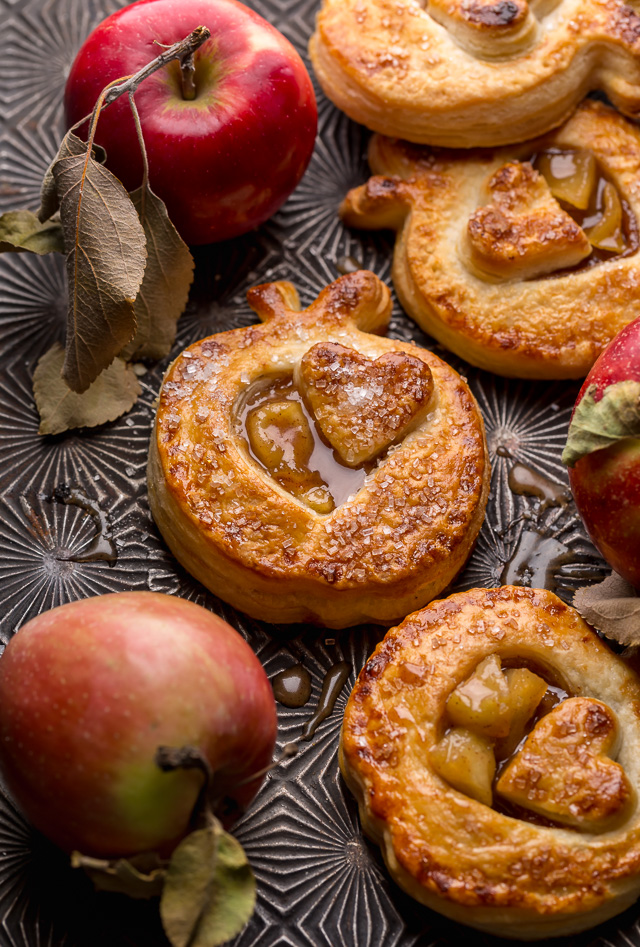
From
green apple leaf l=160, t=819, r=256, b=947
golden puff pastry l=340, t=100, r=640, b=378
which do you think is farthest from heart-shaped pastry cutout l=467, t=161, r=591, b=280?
green apple leaf l=160, t=819, r=256, b=947

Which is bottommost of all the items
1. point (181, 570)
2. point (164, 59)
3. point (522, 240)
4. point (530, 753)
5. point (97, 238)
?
point (181, 570)

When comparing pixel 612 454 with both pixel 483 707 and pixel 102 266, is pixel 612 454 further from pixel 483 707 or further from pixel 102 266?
pixel 102 266

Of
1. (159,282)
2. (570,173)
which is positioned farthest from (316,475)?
(570,173)

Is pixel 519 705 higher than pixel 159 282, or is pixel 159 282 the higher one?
pixel 159 282

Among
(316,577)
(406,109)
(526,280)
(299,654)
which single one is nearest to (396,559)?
(316,577)

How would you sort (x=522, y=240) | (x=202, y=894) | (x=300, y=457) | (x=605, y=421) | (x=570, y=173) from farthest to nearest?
(x=570, y=173), (x=522, y=240), (x=300, y=457), (x=605, y=421), (x=202, y=894)

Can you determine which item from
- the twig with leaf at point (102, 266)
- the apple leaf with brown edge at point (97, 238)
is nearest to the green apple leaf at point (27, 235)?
the twig with leaf at point (102, 266)

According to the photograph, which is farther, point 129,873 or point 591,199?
point 591,199

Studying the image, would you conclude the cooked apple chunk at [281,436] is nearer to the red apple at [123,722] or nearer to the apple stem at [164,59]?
the red apple at [123,722]
